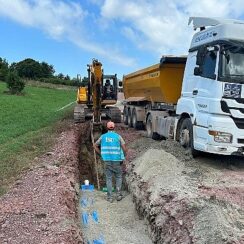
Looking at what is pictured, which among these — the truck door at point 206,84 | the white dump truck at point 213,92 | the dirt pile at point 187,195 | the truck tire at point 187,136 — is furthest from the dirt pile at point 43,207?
the truck door at point 206,84

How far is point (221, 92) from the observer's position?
10.3 metres

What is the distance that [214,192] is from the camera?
8812 millimetres

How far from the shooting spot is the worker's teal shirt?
11406 millimetres

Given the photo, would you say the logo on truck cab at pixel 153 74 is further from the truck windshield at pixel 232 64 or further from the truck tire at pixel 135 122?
the truck windshield at pixel 232 64

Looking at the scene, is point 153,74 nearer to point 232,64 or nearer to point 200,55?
point 200,55

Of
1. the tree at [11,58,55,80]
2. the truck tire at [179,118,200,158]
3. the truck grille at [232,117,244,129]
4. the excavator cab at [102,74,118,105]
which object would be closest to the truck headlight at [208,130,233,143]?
the truck grille at [232,117,244,129]

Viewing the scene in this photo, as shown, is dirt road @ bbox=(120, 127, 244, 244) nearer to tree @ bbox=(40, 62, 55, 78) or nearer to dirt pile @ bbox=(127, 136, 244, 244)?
dirt pile @ bbox=(127, 136, 244, 244)

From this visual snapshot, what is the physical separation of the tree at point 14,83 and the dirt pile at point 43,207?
38.1 metres

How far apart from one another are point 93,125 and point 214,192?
32.7ft

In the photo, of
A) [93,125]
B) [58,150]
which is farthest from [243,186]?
[93,125]

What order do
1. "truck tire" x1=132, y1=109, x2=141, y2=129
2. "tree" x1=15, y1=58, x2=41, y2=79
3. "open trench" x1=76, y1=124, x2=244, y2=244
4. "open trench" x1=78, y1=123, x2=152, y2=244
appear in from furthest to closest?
"tree" x1=15, y1=58, x2=41, y2=79 < "truck tire" x1=132, y1=109, x2=141, y2=129 < "open trench" x1=78, y1=123, x2=152, y2=244 < "open trench" x1=76, y1=124, x2=244, y2=244

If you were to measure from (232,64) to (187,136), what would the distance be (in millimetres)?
2476

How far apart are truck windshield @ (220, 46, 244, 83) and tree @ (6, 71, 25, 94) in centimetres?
4154

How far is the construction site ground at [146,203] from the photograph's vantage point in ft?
23.3
